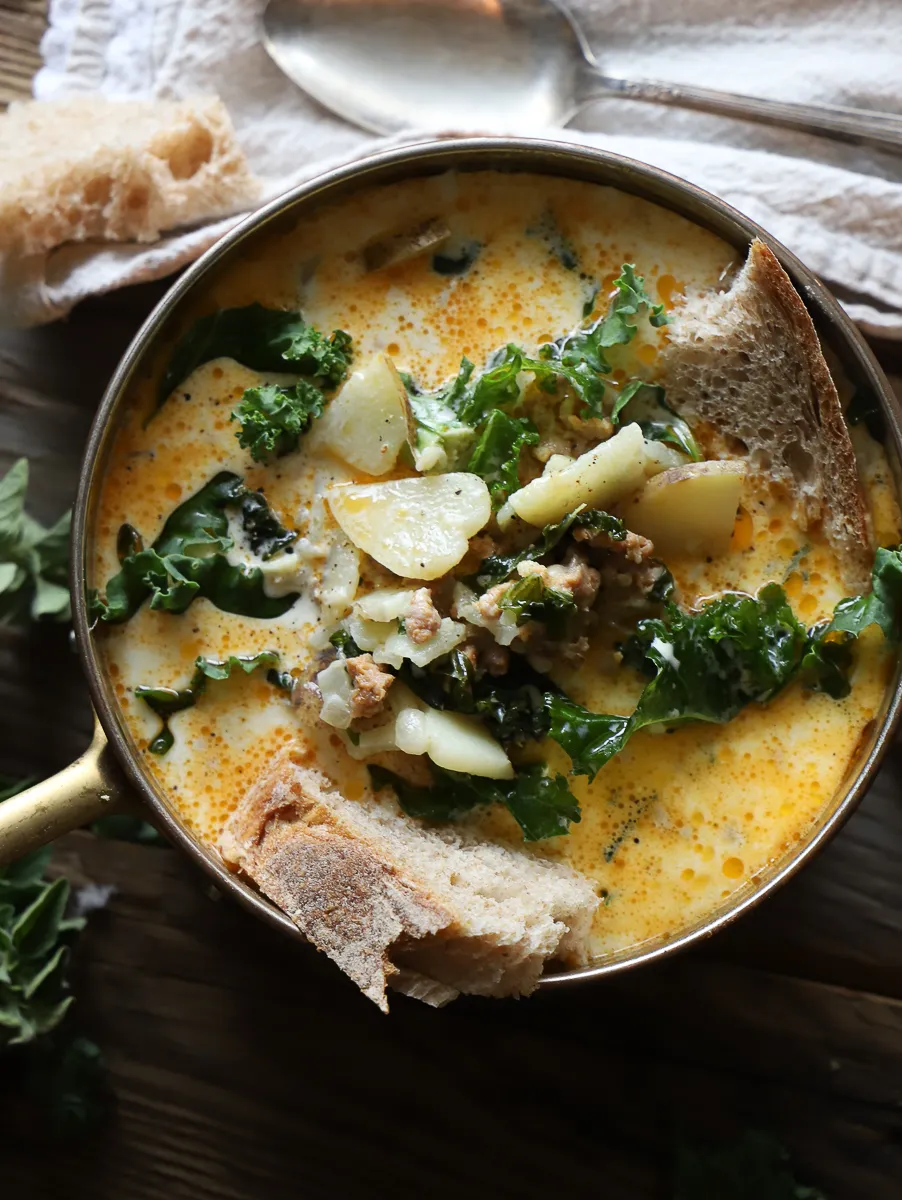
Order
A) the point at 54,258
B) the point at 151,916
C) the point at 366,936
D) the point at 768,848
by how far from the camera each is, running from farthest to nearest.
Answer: the point at 151,916, the point at 54,258, the point at 768,848, the point at 366,936

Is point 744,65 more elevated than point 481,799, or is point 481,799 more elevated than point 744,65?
point 744,65

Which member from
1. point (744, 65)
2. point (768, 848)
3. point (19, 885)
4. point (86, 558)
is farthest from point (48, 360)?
point (768, 848)

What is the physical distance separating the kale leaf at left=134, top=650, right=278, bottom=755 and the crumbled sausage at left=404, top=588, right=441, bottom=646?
37 cm

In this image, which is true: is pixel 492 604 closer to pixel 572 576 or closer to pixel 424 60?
pixel 572 576

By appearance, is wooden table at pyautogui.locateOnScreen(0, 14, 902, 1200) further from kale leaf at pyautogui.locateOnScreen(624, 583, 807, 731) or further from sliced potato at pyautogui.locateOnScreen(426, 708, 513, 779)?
sliced potato at pyautogui.locateOnScreen(426, 708, 513, 779)

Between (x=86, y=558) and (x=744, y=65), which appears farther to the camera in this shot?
(x=744, y=65)

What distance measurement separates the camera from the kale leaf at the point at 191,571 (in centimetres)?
235

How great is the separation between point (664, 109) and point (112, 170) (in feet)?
4.38

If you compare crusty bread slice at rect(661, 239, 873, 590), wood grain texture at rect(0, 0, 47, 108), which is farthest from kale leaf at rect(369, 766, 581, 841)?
wood grain texture at rect(0, 0, 47, 108)

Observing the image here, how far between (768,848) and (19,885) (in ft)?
5.73

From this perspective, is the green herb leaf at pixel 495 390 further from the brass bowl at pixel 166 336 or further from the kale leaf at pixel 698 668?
the kale leaf at pixel 698 668

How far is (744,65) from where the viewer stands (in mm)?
2695

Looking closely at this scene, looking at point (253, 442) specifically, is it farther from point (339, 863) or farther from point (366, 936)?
point (366, 936)

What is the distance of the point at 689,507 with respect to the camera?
7.35 ft
